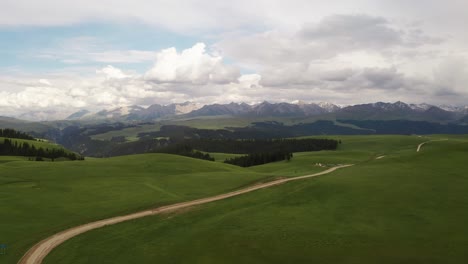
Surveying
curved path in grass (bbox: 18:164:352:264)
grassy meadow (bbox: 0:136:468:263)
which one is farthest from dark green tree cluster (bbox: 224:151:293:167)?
curved path in grass (bbox: 18:164:352:264)

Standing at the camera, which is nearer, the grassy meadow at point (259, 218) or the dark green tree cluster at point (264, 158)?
the grassy meadow at point (259, 218)

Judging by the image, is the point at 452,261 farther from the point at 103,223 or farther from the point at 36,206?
the point at 36,206

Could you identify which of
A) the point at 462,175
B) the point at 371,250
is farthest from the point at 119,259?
the point at 462,175

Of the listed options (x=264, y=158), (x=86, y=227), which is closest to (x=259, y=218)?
(x=86, y=227)

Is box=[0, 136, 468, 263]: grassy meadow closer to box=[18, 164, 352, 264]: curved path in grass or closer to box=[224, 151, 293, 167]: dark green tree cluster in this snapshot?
box=[18, 164, 352, 264]: curved path in grass

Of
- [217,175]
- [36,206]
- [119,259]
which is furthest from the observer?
[217,175]

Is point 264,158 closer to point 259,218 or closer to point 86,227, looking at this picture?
point 259,218

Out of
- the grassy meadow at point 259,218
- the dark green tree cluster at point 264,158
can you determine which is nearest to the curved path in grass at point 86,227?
the grassy meadow at point 259,218

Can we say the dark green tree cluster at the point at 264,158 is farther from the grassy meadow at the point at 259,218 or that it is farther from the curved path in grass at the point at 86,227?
the curved path in grass at the point at 86,227
